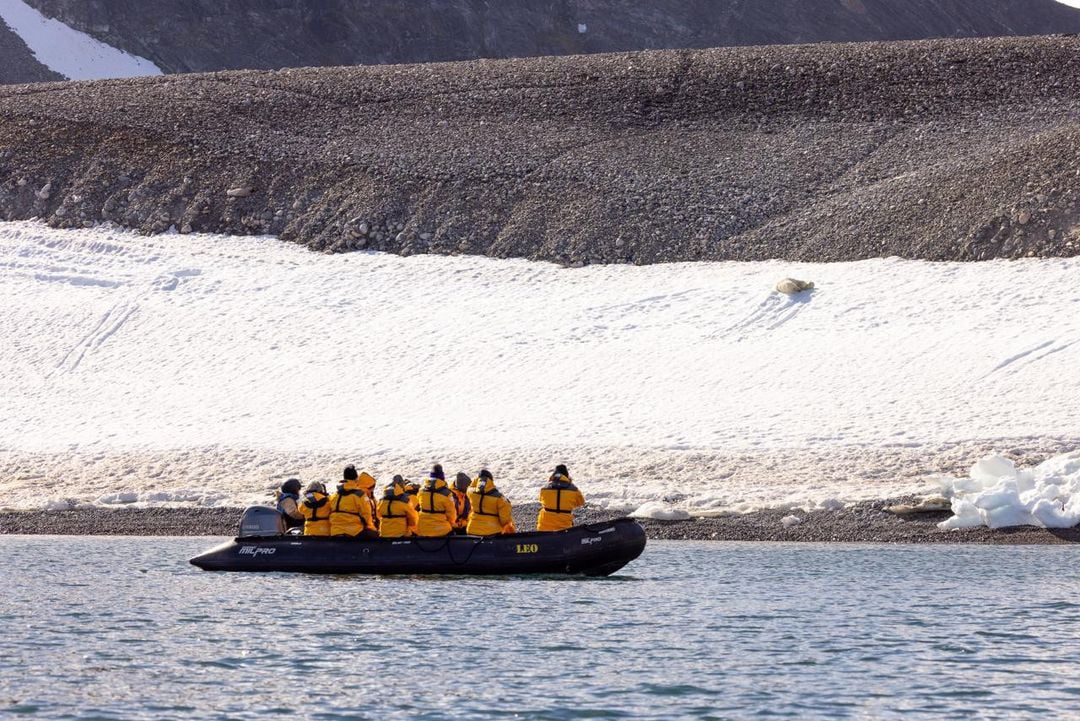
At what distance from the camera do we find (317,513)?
23.4 metres

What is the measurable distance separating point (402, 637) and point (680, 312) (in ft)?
80.7

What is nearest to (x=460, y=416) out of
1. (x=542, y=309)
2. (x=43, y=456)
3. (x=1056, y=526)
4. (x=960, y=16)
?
(x=542, y=309)

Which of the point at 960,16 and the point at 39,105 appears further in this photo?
the point at 960,16

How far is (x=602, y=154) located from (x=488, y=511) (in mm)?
30262

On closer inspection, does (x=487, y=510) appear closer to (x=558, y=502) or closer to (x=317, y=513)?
(x=558, y=502)

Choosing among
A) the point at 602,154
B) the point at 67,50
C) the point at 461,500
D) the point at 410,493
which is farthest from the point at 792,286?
the point at 67,50

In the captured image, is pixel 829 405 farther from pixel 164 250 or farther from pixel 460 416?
pixel 164 250

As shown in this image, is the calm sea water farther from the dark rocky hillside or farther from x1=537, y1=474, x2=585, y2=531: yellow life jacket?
the dark rocky hillside

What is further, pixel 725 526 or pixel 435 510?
pixel 725 526

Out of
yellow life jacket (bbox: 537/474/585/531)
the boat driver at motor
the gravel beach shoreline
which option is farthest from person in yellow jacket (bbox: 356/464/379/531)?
the gravel beach shoreline

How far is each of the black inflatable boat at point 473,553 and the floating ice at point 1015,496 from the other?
25.7ft

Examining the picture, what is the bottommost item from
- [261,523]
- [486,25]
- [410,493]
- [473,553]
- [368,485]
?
[473,553]

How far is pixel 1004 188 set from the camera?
142 feet

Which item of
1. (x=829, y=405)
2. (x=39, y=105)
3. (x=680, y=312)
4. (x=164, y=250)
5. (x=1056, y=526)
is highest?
(x=39, y=105)
